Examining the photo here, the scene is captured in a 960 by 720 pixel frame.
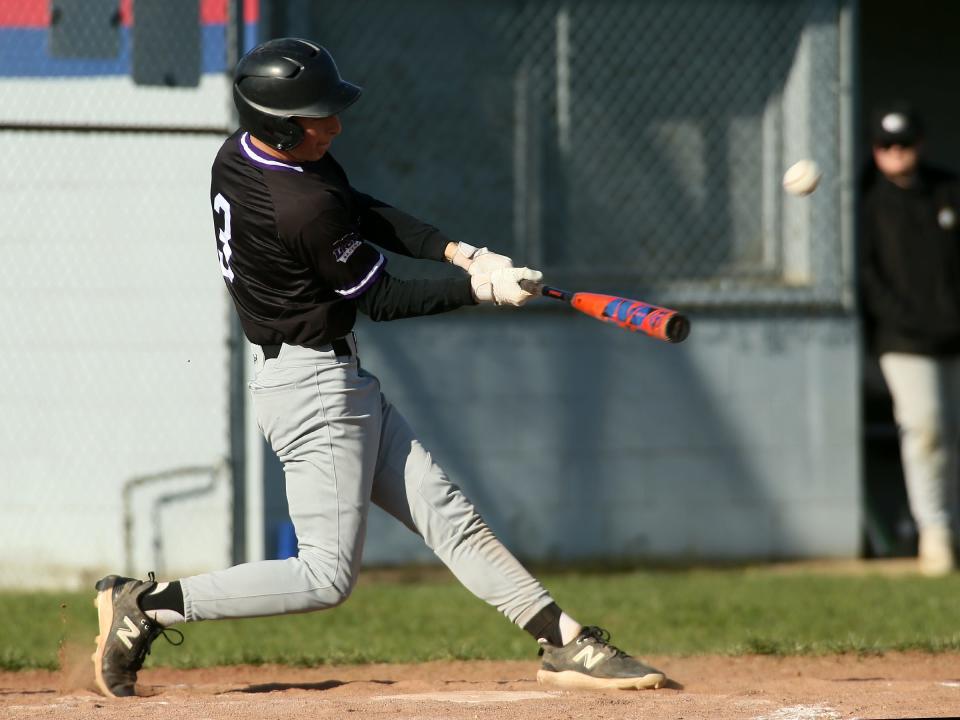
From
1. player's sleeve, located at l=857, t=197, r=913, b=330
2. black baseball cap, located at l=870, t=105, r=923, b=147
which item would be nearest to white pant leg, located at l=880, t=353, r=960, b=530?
player's sleeve, located at l=857, t=197, r=913, b=330

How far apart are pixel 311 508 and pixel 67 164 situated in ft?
12.6

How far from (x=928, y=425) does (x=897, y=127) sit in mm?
1513

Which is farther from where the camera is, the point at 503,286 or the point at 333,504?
Answer: the point at 333,504

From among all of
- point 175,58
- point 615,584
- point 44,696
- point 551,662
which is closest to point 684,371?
point 615,584

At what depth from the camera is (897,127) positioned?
7207 mm

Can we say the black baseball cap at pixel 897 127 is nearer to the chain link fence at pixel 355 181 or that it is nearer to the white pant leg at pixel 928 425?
the chain link fence at pixel 355 181

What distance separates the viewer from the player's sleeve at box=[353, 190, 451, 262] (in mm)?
4285

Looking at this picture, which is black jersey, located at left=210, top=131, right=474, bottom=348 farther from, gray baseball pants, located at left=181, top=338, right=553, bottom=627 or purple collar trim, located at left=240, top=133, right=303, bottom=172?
gray baseball pants, located at left=181, top=338, right=553, bottom=627

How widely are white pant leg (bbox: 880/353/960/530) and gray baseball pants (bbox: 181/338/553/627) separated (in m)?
3.59

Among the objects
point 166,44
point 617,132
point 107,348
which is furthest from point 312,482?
point 617,132

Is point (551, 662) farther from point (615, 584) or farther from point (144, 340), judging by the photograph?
point (144, 340)

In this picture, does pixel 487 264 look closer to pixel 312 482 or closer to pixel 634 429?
pixel 312 482

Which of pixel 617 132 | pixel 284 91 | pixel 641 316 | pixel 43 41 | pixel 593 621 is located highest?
pixel 43 41

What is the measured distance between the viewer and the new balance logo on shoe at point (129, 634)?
420 cm
